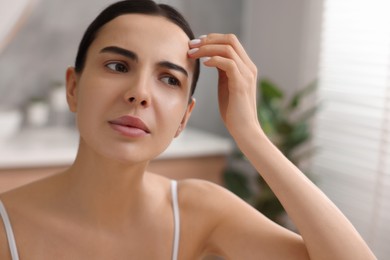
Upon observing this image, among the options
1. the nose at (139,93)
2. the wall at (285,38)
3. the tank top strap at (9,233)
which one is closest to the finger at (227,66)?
the nose at (139,93)

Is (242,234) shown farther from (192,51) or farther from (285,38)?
(285,38)

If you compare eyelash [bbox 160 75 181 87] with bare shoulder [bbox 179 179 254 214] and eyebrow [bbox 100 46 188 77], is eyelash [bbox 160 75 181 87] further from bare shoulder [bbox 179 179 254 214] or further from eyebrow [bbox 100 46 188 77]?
bare shoulder [bbox 179 179 254 214]

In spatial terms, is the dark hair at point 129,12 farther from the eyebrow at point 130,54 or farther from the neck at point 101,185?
the neck at point 101,185

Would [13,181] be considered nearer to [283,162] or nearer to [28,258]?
[28,258]

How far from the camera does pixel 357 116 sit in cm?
241

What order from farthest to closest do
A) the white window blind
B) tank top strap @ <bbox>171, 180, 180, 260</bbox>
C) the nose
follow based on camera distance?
1. the white window blind
2. tank top strap @ <bbox>171, 180, 180, 260</bbox>
3. the nose

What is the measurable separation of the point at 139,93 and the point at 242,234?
1.29ft

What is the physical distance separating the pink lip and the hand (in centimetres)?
19

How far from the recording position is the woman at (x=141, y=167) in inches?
37.5

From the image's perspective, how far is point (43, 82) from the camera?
2918mm

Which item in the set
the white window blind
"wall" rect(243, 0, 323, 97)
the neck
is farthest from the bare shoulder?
"wall" rect(243, 0, 323, 97)

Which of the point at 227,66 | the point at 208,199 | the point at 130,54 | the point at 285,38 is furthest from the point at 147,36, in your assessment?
the point at 285,38

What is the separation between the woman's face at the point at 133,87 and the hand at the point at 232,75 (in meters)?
0.04

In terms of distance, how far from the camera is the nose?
92 cm
